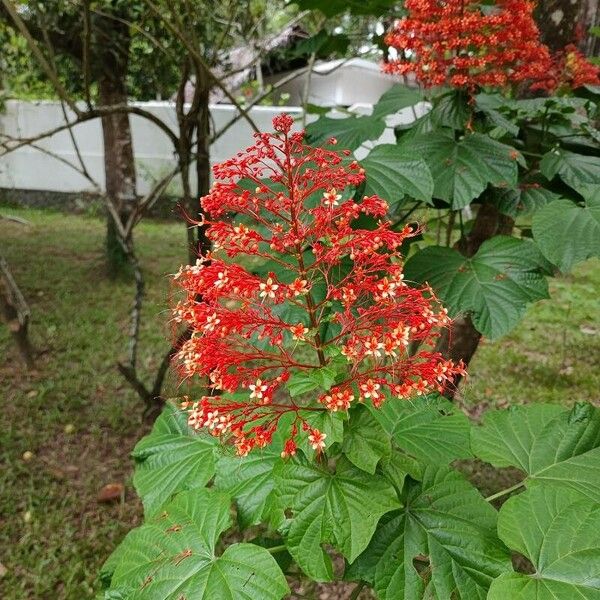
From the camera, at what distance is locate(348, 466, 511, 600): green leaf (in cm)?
114

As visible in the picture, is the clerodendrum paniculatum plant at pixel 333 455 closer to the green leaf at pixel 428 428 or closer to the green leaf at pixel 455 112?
the green leaf at pixel 428 428

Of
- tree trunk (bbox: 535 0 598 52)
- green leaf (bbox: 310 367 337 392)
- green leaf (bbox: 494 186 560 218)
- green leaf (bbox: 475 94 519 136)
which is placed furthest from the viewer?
A: tree trunk (bbox: 535 0 598 52)

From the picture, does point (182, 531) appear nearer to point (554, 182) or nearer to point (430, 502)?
point (430, 502)

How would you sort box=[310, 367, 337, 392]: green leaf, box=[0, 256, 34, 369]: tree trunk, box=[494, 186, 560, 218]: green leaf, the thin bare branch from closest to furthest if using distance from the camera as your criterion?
box=[310, 367, 337, 392]: green leaf → box=[494, 186, 560, 218]: green leaf → the thin bare branch → box=[0, 256, 34, 369]: tree trunk

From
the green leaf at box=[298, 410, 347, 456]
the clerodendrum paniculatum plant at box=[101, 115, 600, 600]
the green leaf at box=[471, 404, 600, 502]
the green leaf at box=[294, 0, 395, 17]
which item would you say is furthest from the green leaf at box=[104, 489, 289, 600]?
the green leaf at box=[294, 0, 395, 17]

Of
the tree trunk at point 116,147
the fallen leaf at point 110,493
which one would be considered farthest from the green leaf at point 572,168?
the tree trunk at point 116,147

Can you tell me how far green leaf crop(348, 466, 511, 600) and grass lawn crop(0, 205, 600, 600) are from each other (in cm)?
30

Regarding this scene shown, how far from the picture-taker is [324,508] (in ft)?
3.55

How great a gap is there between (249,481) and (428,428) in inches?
17.8

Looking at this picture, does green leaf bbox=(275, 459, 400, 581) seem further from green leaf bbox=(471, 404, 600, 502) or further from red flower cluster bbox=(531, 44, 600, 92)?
red flower cluster bbox=(531, 44, 600, 92)

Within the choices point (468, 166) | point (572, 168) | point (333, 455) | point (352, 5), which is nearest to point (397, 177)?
point (468, 166)

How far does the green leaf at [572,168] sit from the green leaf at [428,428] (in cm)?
87

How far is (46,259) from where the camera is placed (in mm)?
5609

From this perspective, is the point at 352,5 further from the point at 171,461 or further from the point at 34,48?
the point at 171,461
